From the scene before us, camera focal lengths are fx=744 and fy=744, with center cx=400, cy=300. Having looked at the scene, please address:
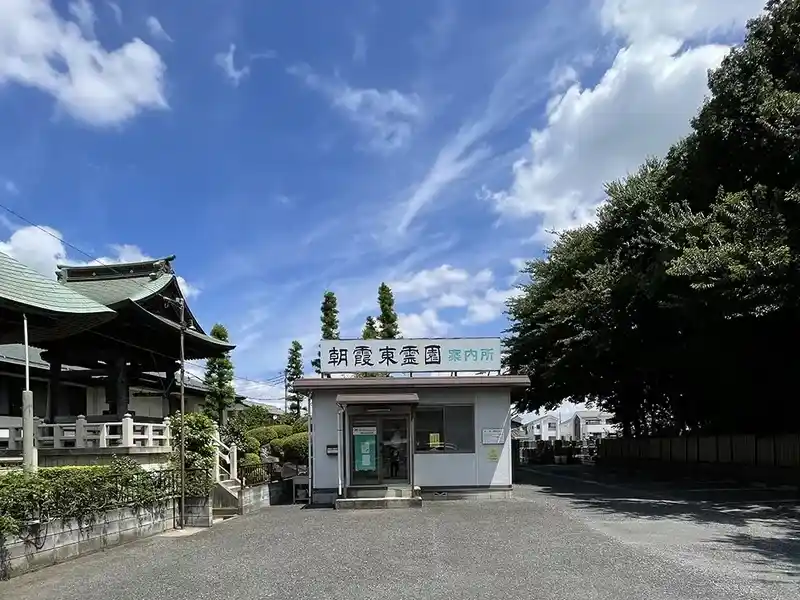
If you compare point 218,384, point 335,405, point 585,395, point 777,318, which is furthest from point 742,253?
point 218,384

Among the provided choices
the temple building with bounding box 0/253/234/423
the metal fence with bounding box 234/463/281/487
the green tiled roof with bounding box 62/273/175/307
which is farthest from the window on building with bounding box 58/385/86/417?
the metal fence with bounding box 234/463/281/487

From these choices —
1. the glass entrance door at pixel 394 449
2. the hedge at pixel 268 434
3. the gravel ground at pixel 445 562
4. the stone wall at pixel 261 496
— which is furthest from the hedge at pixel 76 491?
the hedge at pixel 268 434

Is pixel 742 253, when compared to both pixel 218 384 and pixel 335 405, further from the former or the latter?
pixel 218 384

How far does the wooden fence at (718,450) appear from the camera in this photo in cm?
1970

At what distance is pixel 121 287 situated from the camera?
19.2 metres

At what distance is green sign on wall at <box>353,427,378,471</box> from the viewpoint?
16.1 m

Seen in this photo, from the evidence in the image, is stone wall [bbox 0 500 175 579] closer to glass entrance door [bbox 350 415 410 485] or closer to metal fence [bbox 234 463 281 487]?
metal fence [bbox 234 463 281 487]

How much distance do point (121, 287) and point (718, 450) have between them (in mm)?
18937

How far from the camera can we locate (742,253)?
45.0ft

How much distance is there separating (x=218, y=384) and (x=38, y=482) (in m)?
21.6

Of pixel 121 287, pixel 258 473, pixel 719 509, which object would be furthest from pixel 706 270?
pixel 121 287

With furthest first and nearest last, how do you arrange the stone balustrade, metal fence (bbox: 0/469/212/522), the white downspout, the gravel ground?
the white downspout, the stone balustrade, metal fence (bbox: 0/469/212/522), the gravel ground

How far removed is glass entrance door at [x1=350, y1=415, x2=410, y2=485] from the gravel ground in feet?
8.96

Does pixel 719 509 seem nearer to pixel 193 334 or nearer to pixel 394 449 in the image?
pixel 394 449
